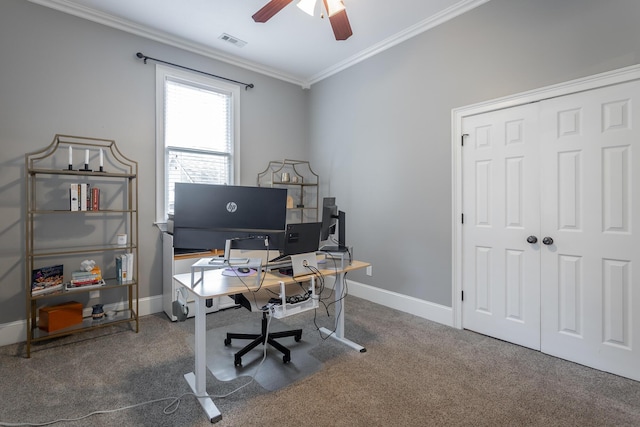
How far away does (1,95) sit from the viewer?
2.60 m

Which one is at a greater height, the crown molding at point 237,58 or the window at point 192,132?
the crown molding at point 237,58

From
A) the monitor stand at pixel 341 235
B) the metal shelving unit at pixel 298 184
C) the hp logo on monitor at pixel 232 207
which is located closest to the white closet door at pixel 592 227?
the monitor stand at pixel 341 235

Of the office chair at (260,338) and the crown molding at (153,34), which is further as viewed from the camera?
the crown molding at (153,34)

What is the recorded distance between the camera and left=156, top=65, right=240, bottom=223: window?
3.44 metres

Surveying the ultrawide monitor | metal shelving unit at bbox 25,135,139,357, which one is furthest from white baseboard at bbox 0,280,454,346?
the ultrawide monitor

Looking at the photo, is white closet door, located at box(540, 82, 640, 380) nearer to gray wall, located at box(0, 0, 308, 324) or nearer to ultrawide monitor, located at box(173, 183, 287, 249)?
ultrawide monitor, located at box(173, 183, 287, 249)

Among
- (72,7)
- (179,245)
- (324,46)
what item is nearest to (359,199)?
(324,46)

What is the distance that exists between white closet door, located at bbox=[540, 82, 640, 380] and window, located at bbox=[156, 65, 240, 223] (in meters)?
3.38

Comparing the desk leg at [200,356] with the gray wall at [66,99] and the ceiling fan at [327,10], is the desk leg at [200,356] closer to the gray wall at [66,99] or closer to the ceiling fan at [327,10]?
the gray wall at [66,99]

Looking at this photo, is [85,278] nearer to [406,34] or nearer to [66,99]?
[66,99]

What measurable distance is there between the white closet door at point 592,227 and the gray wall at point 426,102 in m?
0.33

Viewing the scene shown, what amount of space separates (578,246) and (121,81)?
14.5 ft

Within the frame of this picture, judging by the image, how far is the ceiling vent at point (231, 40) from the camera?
11.2ft

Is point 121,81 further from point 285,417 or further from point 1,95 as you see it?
point 285,417
